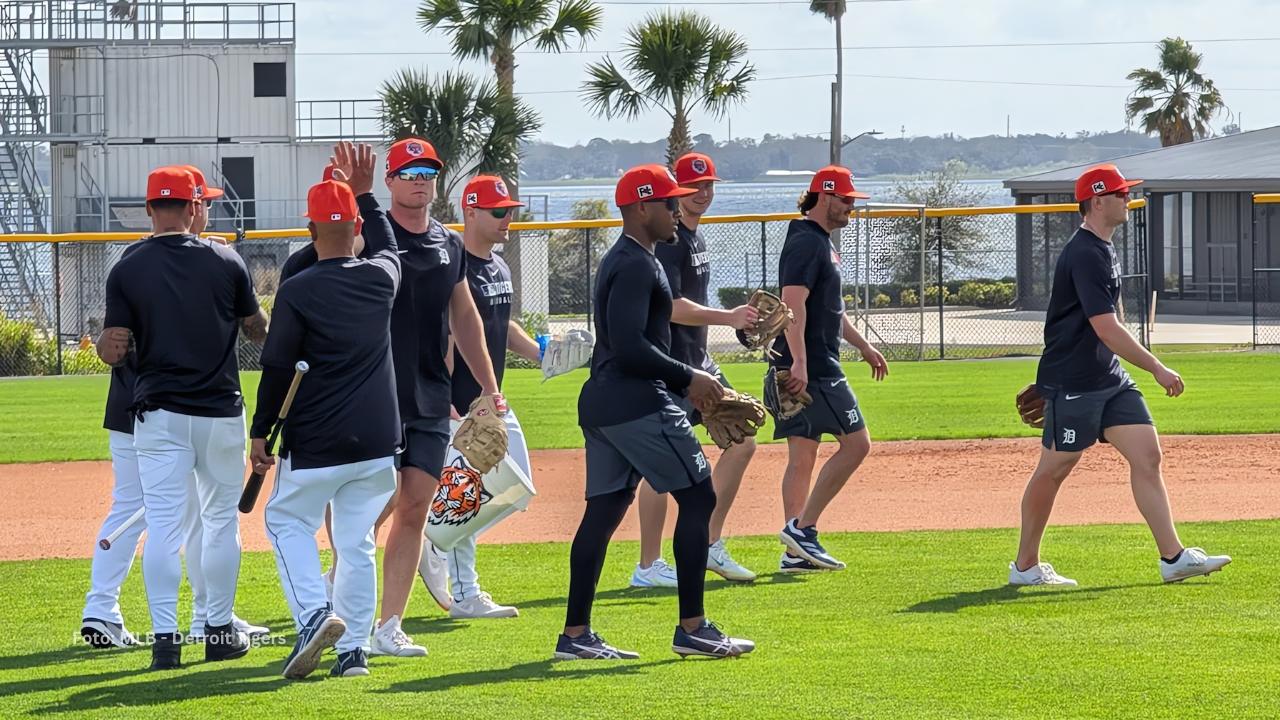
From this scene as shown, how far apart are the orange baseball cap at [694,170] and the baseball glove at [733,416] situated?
1731mm

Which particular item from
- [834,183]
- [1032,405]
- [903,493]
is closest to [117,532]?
[834,183]

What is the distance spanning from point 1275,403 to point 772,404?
10.8m

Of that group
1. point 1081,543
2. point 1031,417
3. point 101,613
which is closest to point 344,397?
point 101,613

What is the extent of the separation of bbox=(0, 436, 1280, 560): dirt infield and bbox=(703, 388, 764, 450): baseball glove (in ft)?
11.5

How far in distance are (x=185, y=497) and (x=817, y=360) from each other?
11.7 feet

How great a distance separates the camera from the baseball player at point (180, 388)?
6.55 m

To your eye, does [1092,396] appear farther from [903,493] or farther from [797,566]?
[903,493]

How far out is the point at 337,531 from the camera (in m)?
6.30

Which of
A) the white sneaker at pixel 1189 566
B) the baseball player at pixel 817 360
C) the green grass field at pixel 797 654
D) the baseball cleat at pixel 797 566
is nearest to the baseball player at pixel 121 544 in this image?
the green grass field at pixel 797 654

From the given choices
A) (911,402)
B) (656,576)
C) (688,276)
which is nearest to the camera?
(688,276)

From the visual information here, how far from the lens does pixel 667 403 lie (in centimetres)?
655

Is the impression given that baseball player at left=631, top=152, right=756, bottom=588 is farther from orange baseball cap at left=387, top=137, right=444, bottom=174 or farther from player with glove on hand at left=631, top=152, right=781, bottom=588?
orange baseball cap at left=387, top=137, right=444, bottom=174

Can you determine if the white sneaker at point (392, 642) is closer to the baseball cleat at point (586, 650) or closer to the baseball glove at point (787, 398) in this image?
the baseball cleat at point (586, 650)

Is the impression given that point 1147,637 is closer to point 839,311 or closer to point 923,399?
point 839,311
